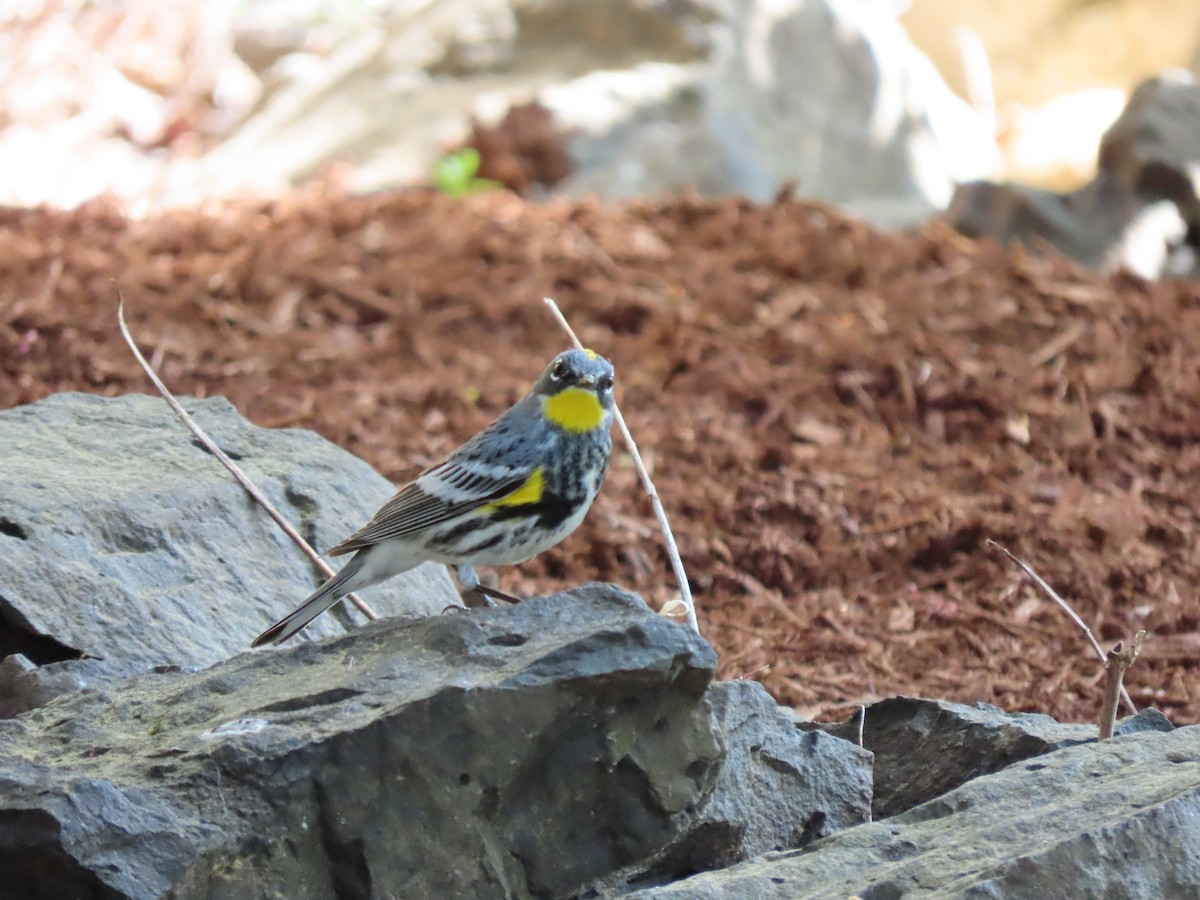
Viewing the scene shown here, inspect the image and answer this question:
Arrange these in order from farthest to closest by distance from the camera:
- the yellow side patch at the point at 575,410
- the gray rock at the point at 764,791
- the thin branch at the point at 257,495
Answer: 1. the thin branch at the point at 257,495
2. the yellow side patch at the point at 575,410
3. the gray rock at the point at 764,791

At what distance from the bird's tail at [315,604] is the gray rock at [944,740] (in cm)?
133

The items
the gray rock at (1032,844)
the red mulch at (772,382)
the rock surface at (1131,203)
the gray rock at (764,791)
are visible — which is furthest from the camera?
the rock surface at (1131,203)

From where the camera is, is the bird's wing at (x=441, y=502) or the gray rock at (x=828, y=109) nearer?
the bird's wing at (x=441, y=502)

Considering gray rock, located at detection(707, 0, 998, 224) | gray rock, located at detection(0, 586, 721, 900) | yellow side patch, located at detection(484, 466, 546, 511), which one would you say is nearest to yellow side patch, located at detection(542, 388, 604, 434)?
yellow side patch, located at detection(484, 466, 546, 511)

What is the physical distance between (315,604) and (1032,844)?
1.92 metres

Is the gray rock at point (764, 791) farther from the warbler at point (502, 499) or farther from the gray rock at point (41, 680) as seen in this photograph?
the gray rock at point (41, 680)

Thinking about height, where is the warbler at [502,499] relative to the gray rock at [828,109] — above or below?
above

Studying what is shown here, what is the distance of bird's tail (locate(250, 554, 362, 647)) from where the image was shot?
3859 millimetres

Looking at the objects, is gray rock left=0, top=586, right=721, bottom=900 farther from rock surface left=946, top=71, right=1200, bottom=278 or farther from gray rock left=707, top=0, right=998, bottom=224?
gray rock left=707, top=0, right=998, bottom=224

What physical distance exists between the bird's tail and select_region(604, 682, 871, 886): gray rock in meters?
1.08

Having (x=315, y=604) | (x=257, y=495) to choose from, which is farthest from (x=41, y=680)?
(x=257, y=495)

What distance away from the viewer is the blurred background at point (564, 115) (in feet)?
33.8

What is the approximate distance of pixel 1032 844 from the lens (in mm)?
2750

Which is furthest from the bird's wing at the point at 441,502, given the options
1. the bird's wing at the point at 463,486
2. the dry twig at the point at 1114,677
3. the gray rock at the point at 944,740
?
the dry twig at the point at 1114,677
